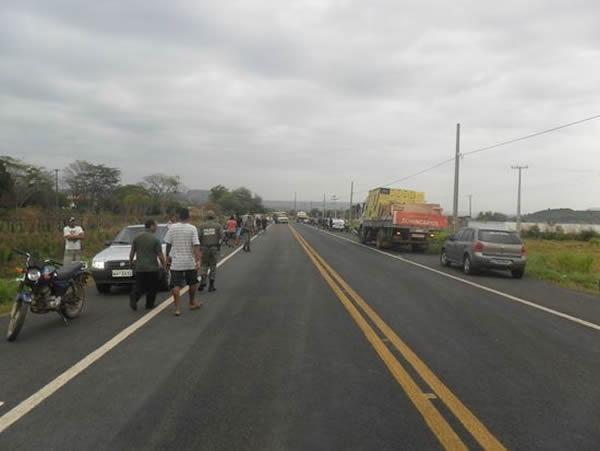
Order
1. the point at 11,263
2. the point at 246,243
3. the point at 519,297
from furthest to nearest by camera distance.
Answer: the point at 246,243, the point at 11,263, the point at 519,297

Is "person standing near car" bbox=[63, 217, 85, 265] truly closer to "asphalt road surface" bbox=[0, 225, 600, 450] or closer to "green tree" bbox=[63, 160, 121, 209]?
"asphalt road surface" bbox=[0, 225, 600, 450]

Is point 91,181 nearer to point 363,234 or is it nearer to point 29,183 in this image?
point 29,183

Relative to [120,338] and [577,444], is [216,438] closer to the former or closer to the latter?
[577,444]

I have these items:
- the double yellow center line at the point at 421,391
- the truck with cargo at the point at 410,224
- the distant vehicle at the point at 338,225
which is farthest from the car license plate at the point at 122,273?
the distant vehicle at the point at 338,225

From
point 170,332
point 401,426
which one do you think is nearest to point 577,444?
point 401,426

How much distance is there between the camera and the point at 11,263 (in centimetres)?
1850

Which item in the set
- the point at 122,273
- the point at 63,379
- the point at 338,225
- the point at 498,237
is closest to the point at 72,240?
the point at 122,273

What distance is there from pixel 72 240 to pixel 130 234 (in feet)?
5.47

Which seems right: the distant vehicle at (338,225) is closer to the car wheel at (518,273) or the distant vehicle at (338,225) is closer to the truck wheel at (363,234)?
the truck wheel at (363,234)

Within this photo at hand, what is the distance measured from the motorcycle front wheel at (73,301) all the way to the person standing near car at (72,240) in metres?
4.61

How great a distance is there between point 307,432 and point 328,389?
101 centimetres

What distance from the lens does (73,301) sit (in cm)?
→ 838

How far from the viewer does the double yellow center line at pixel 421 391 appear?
12.9ft

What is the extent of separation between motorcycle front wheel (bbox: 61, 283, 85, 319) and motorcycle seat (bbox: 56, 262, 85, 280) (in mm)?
200
